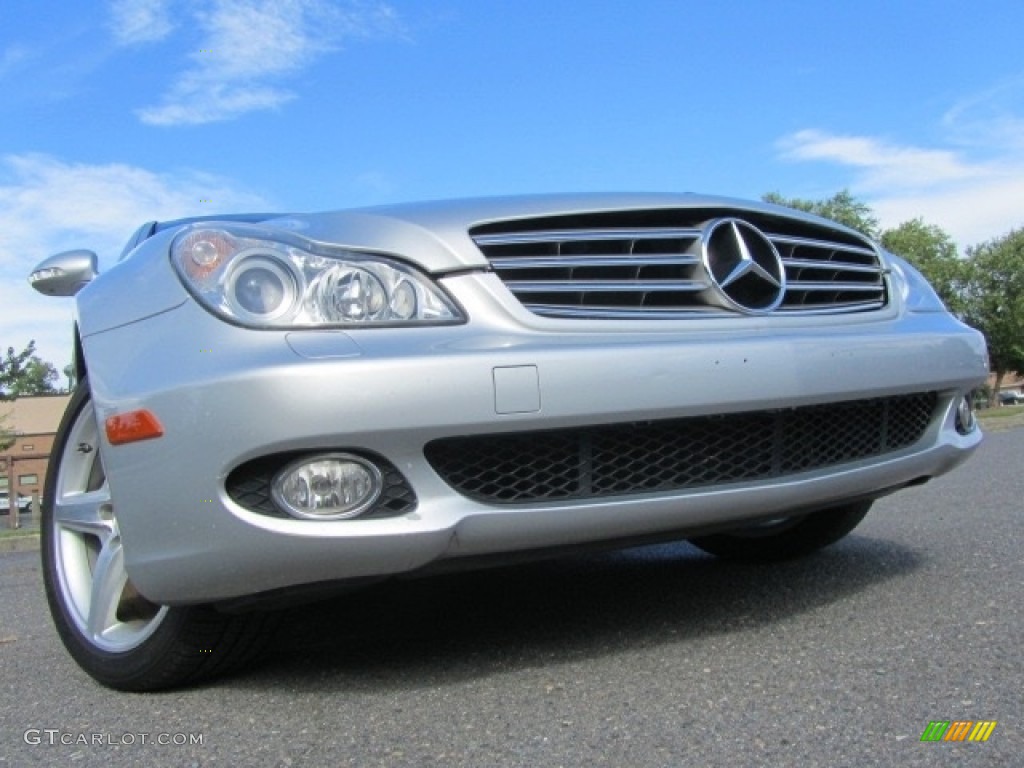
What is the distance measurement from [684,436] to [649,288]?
353 mm

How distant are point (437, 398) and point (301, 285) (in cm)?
38

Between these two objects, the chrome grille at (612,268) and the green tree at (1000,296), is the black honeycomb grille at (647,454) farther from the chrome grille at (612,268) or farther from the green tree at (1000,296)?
the green tree at (1000,296)

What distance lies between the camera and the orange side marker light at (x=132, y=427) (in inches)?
81.6

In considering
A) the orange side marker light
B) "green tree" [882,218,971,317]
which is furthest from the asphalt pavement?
"green tree" [882,218,971,317]

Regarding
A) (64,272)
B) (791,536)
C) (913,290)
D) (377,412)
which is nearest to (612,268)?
(377,412)

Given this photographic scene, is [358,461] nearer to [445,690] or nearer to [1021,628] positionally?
[445,690]

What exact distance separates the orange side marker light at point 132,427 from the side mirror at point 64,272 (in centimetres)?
86

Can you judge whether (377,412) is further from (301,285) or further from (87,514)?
(87,514)

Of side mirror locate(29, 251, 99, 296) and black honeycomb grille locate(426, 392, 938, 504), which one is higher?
side mirror locate(29, 251, 99, 296)

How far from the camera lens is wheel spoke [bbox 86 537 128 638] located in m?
2.49

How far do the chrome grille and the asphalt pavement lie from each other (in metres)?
0.79

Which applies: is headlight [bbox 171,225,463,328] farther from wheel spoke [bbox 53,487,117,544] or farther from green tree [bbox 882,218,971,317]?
green tree [bbox 882,218,971,317]

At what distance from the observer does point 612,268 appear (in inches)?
92.7

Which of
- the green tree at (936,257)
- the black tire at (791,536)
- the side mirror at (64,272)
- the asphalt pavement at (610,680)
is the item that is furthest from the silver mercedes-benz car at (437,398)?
the green tree at (936,257)
